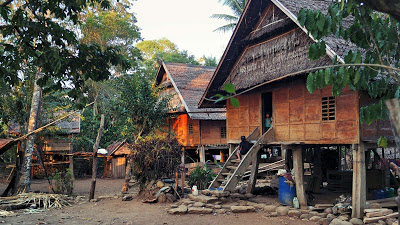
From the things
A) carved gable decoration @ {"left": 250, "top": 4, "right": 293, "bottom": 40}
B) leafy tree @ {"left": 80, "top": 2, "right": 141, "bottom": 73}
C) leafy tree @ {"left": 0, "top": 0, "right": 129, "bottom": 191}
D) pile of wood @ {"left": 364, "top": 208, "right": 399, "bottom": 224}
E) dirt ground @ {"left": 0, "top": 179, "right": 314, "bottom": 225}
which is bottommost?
dirt ground @ {"left": 0, "top": 179, "right": 314, "bottom": 225}

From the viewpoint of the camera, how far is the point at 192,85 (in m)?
25.0

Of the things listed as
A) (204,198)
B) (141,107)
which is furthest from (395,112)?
(141,107)

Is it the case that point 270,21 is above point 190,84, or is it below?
above

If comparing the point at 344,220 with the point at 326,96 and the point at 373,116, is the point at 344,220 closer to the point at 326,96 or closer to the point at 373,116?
the point at 326,96

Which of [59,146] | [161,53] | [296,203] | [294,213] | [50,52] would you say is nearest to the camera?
[50,52]

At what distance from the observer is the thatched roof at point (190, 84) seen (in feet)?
75.6

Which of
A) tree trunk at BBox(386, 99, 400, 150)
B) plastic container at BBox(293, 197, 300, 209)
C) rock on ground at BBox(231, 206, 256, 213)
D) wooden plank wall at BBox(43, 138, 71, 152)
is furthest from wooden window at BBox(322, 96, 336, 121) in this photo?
wooden plank wall at BBox(43, 138, 71, 152)

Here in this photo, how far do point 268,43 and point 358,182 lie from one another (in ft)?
18.7

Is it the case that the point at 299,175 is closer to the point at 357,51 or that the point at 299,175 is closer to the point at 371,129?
the point at 371,129

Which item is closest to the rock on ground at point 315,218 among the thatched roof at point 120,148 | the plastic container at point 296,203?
the plastic container at point 296,203

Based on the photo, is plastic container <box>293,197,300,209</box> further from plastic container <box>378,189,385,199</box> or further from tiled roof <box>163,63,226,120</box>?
tiled roof <box>163,63,226,120</box>

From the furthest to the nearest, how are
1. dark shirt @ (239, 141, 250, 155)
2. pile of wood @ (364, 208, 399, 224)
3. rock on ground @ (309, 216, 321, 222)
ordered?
1. dark shirt @ (239, 141, 250, 155)
2. rock on ground @ (309, 216, 321, 222)
3. pile of wood @ (364, 208, 399, 224)

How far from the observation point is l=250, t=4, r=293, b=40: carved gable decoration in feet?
42.0

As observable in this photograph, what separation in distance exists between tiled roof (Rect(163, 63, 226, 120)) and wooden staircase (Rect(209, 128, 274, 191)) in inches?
323
